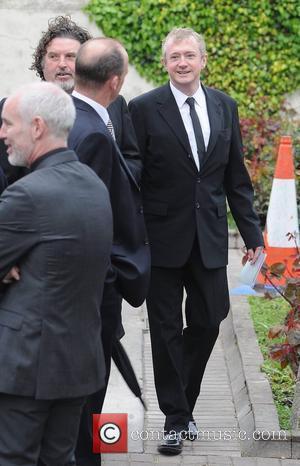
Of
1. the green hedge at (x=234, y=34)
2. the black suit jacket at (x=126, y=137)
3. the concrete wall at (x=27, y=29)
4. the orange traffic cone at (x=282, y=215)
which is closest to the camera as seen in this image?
the black suit jacket at (x=126, y=137)

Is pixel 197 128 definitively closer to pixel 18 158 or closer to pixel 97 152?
pixel 97 152

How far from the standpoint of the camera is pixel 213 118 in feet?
19.1

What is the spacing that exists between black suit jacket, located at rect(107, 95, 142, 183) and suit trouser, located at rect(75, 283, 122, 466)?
35.7 inches

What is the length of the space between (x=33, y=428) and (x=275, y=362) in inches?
121

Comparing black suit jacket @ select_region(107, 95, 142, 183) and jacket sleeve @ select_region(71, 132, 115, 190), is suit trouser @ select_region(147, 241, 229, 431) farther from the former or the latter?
jacket sleeve @ select_region(71, 132, 115, 190)

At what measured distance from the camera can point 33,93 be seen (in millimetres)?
3871

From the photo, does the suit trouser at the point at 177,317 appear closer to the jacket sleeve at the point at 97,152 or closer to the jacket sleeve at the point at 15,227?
the jacket sleeve at the point at 97,152

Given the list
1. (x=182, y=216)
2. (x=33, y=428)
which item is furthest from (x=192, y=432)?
(x=33, y=428)

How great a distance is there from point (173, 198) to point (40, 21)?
7880 millimetres

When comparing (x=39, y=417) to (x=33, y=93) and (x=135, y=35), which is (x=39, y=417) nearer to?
(x=33, y=93)

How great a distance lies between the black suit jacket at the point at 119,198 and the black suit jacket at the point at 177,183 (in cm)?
78

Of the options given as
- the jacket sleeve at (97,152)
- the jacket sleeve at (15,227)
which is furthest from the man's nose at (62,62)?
the jacket sleeve at (15,227)

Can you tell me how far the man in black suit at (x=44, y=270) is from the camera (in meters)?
3.78

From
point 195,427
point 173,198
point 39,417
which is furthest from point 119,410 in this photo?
point 39,417
